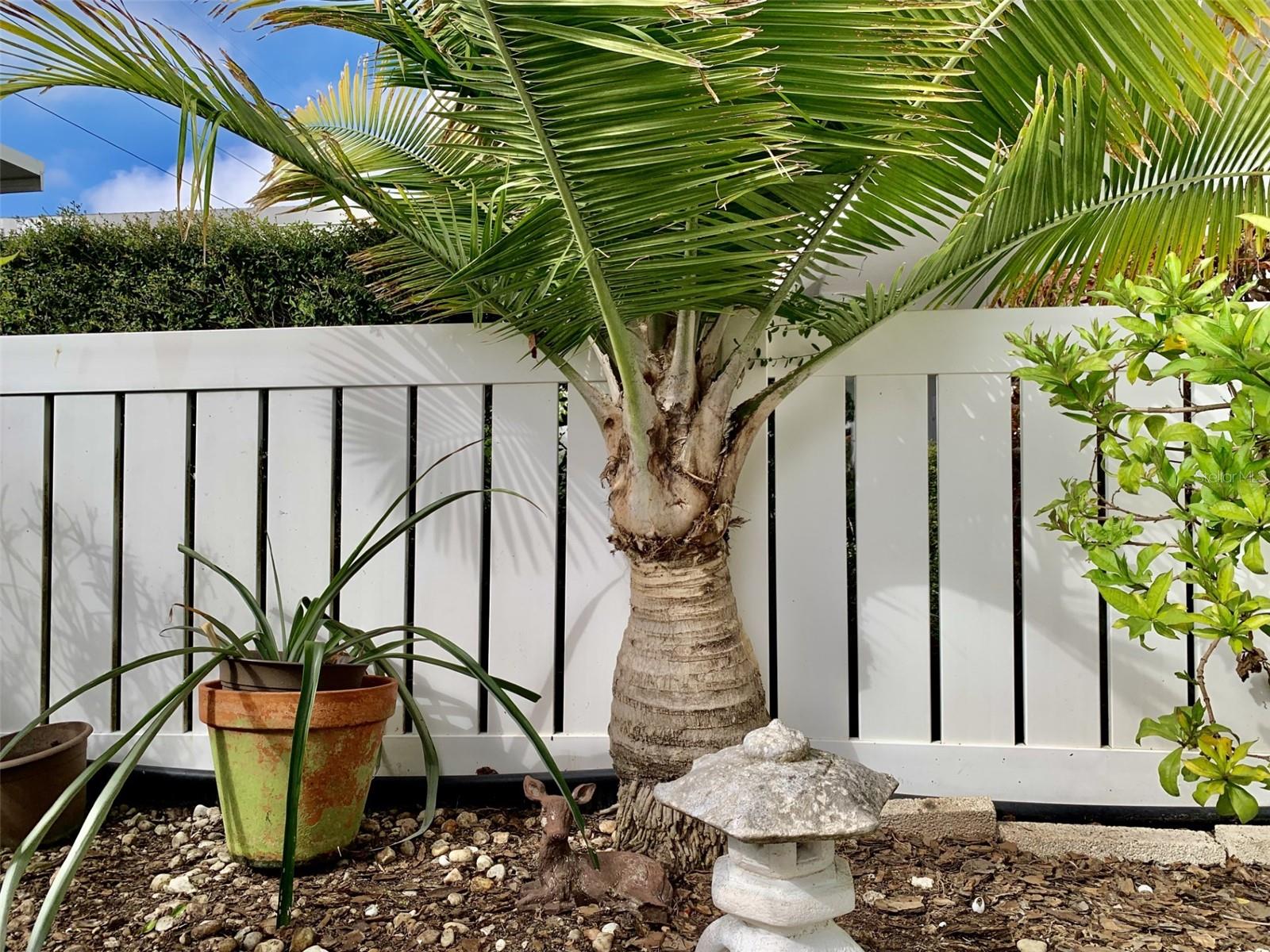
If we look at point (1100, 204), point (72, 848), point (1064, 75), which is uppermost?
point (1064, 75)

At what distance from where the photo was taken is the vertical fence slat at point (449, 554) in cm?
259

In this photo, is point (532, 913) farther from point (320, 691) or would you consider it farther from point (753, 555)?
point (753, 555)

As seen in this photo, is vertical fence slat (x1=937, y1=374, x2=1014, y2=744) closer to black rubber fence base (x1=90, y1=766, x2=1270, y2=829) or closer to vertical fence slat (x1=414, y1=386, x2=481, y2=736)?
black rubber fence base (x1=90, y1=766, x2=1270, y2=829)

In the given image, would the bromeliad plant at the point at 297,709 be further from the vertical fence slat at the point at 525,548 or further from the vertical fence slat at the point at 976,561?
the vertical fence slat at the point at 976,561

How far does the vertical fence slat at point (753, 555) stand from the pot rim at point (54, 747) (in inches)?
76.6

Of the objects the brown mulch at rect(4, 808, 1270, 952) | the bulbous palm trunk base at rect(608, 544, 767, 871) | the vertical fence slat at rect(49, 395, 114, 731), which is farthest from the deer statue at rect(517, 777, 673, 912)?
the vertical fence slat at rect(49, 395, 114, 731)

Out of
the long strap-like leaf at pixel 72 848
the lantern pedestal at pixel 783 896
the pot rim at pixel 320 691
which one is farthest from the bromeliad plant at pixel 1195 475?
the long strap-like leaf at pixel 72 848

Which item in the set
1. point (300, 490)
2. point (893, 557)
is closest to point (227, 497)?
point (300, 490)

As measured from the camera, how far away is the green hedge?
10.3 ft

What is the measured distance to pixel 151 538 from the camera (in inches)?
107

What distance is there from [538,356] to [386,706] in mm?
1130

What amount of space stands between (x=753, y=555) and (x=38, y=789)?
210 centimetres

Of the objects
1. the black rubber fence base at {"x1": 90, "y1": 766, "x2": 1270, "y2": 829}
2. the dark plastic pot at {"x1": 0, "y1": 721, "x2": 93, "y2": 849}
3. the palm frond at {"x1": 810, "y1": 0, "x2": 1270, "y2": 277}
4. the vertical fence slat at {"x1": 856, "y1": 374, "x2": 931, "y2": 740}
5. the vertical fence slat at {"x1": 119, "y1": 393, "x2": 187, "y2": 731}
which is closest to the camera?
the palm frond at {"x1": 810, "y1": 0, "x2": 1270, "y2": 277}

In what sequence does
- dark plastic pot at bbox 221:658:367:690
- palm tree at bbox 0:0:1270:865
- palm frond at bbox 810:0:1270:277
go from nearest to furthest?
palm tree at bbox 0:0:1270:865, palm frond at bbox 810:0:1270:277, dark plastic pot at bbox 221:658:367:690
